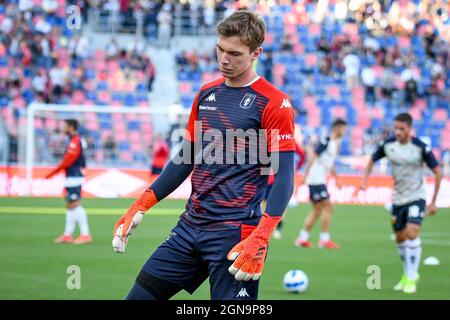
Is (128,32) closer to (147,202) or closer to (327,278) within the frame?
(327,278)

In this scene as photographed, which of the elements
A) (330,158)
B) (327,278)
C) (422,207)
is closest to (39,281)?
(327,278)

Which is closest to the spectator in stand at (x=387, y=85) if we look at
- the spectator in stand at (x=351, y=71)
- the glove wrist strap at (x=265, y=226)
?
the spectator in stand at (x=351, y=71)

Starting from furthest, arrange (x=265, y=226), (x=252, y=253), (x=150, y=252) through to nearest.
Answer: (x=150, y=252) < (x=265, y=226) < (x=252, y=253)

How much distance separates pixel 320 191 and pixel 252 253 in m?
12.2

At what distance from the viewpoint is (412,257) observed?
40.3ft

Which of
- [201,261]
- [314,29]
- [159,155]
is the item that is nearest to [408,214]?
[201,261]

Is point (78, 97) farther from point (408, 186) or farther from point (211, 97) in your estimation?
point (211, 97)

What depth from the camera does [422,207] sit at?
1251 cm

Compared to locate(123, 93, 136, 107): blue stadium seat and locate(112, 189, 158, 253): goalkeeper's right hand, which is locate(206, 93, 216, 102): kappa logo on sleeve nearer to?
locate(112, 189, 158, 253): goalkeeper's right hand

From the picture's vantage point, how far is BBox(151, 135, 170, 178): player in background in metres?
27.9

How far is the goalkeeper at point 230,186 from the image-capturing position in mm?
5660

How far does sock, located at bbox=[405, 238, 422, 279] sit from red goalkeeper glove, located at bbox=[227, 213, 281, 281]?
7070mm

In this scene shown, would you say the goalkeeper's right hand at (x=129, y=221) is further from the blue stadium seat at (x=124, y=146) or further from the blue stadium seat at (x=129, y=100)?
the blue stadium seat at (x=129, y=100)

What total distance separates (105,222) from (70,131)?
4247 millimetres
